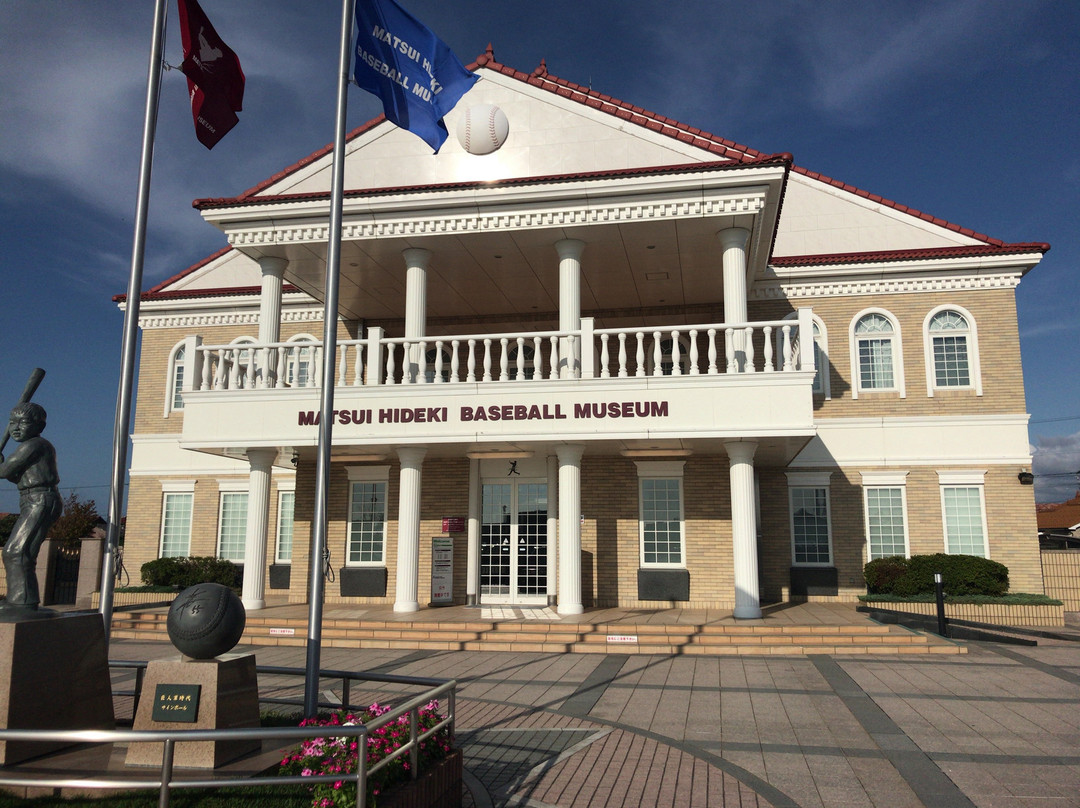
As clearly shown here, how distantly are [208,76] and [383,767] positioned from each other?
8070 mm

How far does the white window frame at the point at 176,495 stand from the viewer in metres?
23.1

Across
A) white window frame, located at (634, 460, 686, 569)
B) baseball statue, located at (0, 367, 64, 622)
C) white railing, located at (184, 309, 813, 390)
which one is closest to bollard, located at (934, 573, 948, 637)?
white railing, located at (184, 309, 813, 390)

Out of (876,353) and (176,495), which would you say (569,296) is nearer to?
(876,353)

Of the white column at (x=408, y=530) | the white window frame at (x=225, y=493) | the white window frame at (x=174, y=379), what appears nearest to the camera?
the white column at (x=408, y=530)

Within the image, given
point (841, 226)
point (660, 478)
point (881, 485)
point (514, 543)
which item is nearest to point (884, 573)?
point (881, 485)

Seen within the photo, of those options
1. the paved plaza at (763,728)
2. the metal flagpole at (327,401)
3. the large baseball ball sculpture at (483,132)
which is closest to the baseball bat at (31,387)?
the metal flagpole at (327,401)

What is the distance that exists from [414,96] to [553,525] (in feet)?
36.8

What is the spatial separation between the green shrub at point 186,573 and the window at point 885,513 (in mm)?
16643

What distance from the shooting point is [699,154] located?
612 inches

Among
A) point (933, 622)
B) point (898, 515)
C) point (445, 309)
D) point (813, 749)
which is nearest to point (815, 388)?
point (898, 515)

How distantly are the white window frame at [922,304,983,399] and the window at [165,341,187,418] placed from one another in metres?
20.9

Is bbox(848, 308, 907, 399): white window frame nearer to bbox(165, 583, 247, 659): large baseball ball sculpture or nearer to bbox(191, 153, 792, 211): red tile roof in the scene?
bbox(191, 153, 792, 211): red tile roof

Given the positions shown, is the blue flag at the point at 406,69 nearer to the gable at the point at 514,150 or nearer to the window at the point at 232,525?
the gable at the point at 514,150

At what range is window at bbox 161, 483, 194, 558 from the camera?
23.1m
